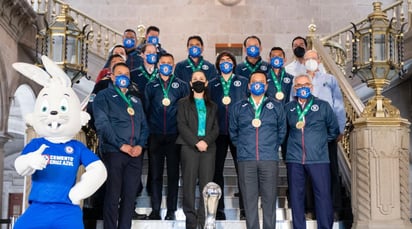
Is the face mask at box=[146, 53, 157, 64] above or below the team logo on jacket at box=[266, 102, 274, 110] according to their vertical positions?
above

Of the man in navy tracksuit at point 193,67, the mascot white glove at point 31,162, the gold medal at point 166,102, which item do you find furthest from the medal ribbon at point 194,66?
the mascot white glove at point 31,162

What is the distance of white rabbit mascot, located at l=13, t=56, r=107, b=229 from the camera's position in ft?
17.9

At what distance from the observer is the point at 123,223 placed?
285 inches

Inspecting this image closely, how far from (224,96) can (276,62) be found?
923 millimetres

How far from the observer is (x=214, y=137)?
24.6 ft

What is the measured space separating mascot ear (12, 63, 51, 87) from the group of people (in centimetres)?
141

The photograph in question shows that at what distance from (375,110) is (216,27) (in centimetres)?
965

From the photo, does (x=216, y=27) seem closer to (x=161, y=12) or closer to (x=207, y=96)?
(x=161, y=12)

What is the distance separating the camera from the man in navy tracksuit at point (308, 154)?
7.39 meters

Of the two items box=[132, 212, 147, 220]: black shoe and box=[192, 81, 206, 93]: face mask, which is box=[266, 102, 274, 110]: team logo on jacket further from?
box=[132, 212, 147, 220]: black shoe

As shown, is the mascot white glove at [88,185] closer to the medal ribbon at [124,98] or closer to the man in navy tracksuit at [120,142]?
the man in navy tracksuit at [120,142]

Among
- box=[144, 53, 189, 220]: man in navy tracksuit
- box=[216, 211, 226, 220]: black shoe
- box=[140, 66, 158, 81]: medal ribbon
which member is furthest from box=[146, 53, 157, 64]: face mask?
box=[216, 211, 226, 220]: black shoe

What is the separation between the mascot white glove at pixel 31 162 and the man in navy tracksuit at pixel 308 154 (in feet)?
9.85

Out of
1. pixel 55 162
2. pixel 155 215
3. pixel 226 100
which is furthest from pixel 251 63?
pixel 55 162
